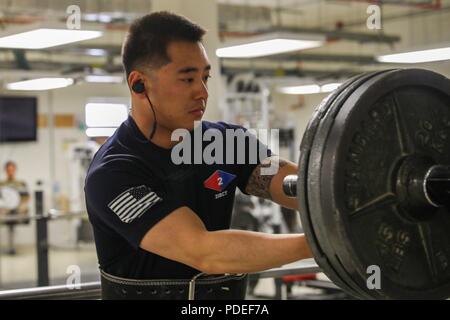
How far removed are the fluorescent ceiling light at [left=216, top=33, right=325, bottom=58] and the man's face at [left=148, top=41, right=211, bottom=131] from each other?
423cm

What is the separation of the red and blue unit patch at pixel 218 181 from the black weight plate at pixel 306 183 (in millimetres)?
469

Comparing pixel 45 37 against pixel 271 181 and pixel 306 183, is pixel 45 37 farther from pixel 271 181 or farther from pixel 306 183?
pixel 306 183

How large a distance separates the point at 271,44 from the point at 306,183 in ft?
17.3

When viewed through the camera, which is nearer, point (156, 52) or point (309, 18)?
point (156, 52)

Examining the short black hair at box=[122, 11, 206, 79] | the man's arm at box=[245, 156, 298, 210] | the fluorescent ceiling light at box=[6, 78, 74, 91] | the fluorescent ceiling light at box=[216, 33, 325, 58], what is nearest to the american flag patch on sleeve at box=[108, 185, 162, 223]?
the short black hair at box=[122, 11, 206, 79]

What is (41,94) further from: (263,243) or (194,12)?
(263,243)

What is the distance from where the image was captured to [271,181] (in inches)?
74.8

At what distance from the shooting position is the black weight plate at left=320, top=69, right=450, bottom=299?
1.28 m

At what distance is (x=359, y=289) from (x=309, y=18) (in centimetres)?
1032

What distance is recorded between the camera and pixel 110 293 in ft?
5.82

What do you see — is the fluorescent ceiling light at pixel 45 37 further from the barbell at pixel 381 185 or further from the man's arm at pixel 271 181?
the barbell at pixel 381 185

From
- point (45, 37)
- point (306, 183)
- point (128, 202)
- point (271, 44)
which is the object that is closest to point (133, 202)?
point (128, 202)

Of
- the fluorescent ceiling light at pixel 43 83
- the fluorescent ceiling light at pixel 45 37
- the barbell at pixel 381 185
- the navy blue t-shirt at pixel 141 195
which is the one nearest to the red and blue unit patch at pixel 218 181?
the navy blue t-shirt at pixel 141 195

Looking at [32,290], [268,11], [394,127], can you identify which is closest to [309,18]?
[268,11]
